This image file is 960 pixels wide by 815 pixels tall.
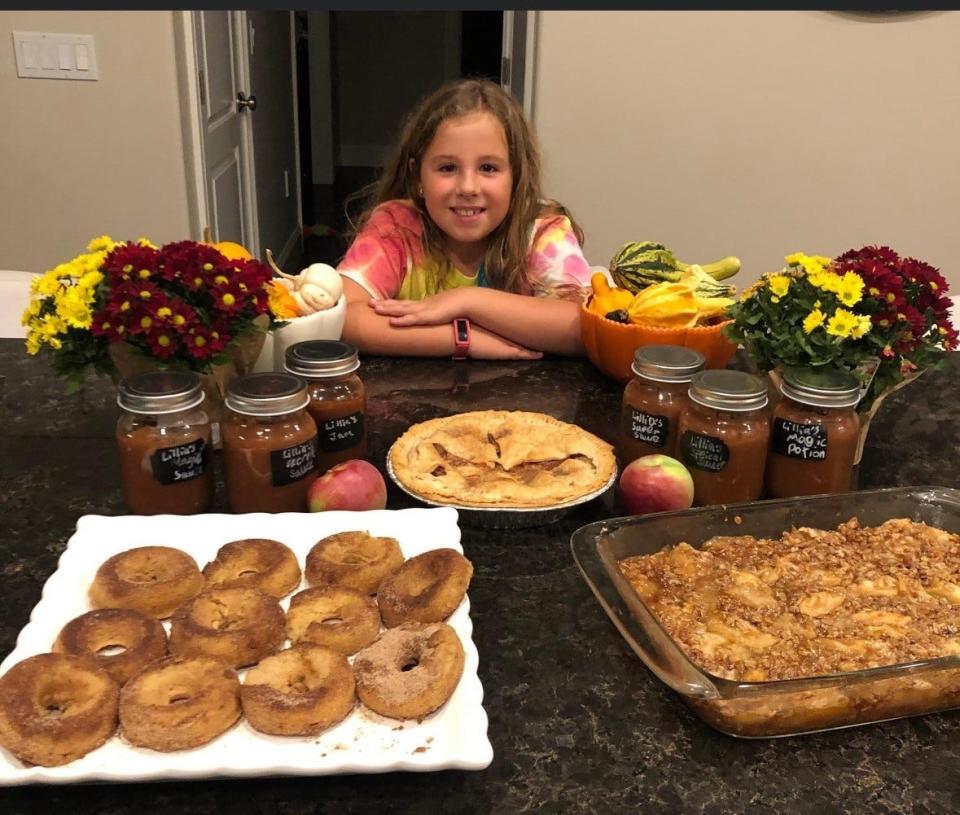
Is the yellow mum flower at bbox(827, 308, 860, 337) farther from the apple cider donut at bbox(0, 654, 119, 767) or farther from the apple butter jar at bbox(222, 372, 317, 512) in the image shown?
the apple cider donut at bbox(0, 654, 119, 767)

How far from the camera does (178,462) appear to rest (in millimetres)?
1132

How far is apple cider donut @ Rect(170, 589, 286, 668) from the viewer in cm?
88

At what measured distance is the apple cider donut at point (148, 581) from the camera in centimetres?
96

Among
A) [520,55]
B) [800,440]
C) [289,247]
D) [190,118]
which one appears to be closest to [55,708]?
[800,440]

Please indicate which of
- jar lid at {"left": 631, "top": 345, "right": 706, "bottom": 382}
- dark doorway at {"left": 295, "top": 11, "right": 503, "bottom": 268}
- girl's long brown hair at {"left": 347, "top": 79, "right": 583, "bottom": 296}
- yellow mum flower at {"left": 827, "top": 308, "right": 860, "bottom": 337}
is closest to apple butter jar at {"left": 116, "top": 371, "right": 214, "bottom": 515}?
jar lid at {"left": 631, "top": 345, "right": 706, "bottom": 382}

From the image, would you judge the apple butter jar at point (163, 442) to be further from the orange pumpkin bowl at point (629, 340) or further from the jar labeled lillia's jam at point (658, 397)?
the orange pumpkin bowl at point (629, 340)

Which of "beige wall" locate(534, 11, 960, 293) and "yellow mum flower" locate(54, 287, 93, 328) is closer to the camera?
"yellow mum flower" locate(54, 287, 93, 328)

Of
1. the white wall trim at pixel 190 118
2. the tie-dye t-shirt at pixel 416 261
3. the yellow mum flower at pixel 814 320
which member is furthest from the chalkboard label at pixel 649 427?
the white wall trim at pixel 190 118

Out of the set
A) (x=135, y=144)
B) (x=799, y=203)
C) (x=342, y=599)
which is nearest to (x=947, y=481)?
(x=342, y=599)

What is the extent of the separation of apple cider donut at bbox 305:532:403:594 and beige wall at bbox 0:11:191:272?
8.43 ft

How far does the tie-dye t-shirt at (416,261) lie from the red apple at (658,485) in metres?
0.95

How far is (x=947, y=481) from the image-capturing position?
1.36 metres

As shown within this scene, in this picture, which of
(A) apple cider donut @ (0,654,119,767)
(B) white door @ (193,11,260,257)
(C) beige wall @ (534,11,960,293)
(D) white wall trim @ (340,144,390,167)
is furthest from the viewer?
(D) white wall trim @ (340,144,390,167)

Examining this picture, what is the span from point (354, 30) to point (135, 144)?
14.6 ft
